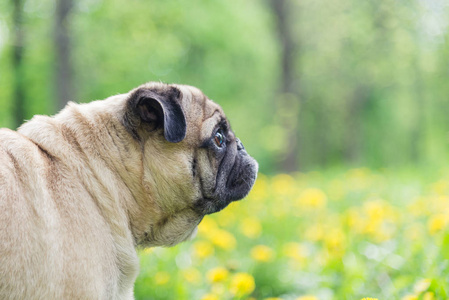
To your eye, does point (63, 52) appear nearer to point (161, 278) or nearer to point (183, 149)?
point (161, 278)

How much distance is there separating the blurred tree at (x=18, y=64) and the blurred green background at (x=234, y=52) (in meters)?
0.03

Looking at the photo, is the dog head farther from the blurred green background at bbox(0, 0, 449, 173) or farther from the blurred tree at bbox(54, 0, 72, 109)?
the blurred tree at bbox(54, 0, 72, 109)

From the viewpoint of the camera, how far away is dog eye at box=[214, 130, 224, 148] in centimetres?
349

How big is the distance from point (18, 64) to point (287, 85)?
9721 millimetres

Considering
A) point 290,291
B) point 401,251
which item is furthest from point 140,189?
point 401,251

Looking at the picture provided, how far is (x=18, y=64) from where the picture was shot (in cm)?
1141

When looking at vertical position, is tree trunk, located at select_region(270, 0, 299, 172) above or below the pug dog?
below

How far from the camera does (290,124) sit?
17250 mm

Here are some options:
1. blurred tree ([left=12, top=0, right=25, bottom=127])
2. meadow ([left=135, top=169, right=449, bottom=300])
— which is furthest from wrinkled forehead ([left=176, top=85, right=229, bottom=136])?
blurred tree ([left=12, top=0, right=25, bottom=127])

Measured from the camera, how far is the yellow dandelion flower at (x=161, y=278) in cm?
439

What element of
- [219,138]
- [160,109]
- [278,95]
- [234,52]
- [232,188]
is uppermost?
[160,109]

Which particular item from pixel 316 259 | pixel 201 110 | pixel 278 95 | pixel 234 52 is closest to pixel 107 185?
pixel 201 110

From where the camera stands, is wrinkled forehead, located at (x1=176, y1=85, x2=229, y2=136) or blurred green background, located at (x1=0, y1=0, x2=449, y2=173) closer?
wrinkled forehead, located at (x1=176, y1=85, x2=229, y2=136)

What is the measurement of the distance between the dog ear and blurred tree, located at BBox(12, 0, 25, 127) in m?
7.23
